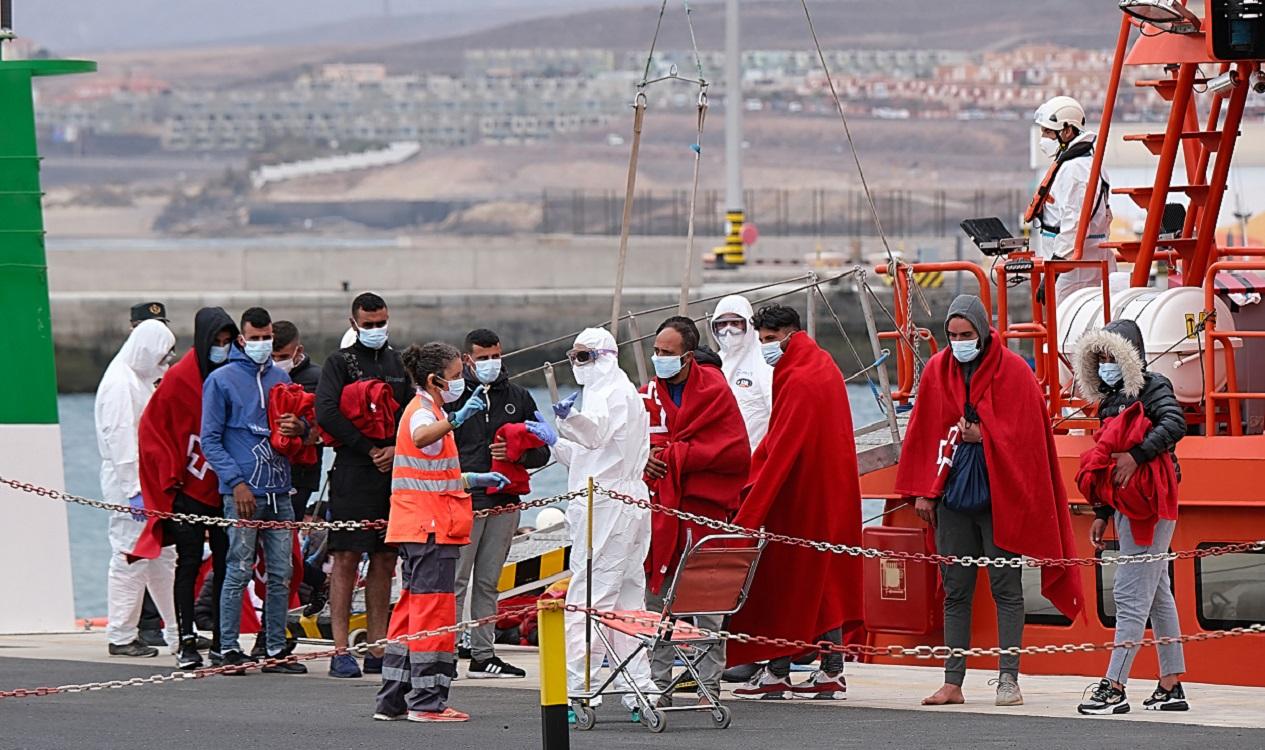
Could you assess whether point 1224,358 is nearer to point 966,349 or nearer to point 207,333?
point 966,349

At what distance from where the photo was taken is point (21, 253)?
14.1 meters

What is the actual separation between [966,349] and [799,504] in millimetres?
1193

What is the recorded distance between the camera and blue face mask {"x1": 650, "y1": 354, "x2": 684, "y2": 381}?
418 inches

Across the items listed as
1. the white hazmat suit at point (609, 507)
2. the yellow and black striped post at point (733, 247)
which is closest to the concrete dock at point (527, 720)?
the white hazmat suit at point (609, 507)

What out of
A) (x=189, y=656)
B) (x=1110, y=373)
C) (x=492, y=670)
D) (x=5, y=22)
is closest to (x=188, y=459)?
(x=189, y=656)

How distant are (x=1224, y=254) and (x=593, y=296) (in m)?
40.5

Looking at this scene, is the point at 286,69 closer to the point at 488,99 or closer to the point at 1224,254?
the point at 488,99

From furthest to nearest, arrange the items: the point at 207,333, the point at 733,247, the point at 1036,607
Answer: the point at 733,247 < the point at 1036,607 < the point at 207,333

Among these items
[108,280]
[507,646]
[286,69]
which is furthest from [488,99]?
[507,646]

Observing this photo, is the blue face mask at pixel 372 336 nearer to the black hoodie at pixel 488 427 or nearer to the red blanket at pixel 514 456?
the black hoodie at pixel 488 427

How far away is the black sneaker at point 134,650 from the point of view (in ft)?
41.4

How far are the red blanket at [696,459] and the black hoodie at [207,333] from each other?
8.30 ft

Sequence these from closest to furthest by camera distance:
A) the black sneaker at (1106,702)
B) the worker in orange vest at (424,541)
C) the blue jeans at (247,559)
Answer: the worker in orange vest at (424,541)
the black sneaker at (1106,702)
the blue jeans at (247,559)

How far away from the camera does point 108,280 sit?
54.5 m
